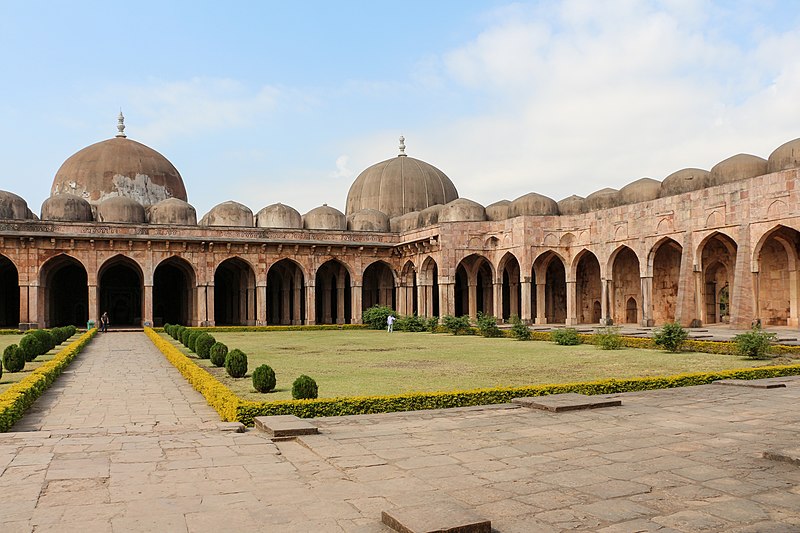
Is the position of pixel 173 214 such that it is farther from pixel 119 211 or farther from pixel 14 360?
pixel 14 360

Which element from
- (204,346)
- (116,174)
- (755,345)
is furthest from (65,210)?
(755,345)

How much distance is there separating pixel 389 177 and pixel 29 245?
20594mm

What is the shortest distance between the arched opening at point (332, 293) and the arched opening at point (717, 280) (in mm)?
16553

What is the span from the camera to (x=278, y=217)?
34.5m

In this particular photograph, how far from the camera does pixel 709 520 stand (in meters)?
3.93

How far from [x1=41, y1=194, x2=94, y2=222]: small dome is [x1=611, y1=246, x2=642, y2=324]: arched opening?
24.2m

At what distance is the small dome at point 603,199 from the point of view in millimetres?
29766

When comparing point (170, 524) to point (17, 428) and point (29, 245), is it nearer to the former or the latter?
point (17, 428)

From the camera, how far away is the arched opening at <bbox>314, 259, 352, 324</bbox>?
35156 mm

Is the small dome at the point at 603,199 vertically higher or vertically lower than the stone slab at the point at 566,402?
higher

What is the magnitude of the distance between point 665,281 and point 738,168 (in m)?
5.58

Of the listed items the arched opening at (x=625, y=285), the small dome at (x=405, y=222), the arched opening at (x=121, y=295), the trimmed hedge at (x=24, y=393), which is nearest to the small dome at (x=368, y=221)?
the small dome at (x=405, y=222)

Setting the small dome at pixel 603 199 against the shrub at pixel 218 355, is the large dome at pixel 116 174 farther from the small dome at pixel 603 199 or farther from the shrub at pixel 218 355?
the shrub at pixel 218 355

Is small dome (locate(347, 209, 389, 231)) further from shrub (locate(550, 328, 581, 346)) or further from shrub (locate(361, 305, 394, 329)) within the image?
shrub (locate(550, 328, 581, 346))
